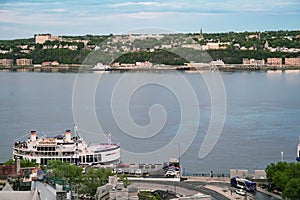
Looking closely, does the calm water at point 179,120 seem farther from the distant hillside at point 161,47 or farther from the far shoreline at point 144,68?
the far shoreline at point 144,68

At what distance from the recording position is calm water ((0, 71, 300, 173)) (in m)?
14.1

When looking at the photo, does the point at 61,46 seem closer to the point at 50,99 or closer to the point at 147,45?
the point at 147,45

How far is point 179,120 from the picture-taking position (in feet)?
65.3

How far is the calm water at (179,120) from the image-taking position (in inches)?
557

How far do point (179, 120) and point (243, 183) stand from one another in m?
9.98

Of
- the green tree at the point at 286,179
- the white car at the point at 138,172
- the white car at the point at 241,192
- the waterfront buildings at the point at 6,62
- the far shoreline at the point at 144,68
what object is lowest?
the white car at the point at 241,192

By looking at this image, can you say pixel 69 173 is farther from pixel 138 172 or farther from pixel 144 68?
pixel 144 68

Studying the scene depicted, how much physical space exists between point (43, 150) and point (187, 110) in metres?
10.1

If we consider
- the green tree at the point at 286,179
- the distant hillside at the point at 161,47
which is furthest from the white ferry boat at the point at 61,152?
the distant hillside at the point at 161,47

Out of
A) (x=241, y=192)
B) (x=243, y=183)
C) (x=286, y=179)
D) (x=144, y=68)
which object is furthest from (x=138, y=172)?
(x=144, y=68)

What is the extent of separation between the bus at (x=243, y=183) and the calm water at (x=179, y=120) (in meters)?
2.14

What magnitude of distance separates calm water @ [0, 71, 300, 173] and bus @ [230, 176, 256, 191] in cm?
214

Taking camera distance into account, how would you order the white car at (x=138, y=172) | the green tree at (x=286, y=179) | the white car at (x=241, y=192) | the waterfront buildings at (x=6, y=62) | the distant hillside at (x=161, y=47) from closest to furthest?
the green tree at (x=286, y=179)
the white car at (x=241, y=192)
the white car at (x=138, y=172)
the distant hillside at (x=161, y=47)
the waterfront buildings at (x=6, y=62)

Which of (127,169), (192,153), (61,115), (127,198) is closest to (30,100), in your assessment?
(61,115)
